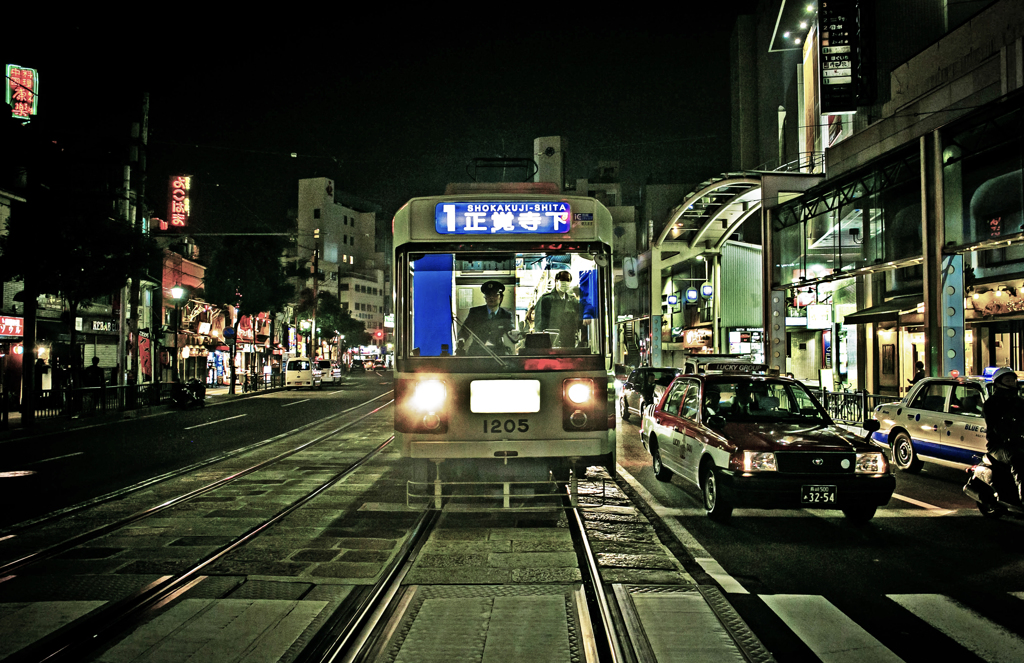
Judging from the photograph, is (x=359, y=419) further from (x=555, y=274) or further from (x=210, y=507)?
(x=555, y=274)

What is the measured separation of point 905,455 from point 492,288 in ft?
28.0

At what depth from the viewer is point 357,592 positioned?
5414 millimetres

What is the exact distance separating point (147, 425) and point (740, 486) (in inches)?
753

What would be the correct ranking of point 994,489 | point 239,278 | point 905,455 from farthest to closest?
point 239,278, point 905,455, point 994,489

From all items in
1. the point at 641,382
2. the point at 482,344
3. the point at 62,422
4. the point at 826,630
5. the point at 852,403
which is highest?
the point at 482,344

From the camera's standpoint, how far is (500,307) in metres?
7.33

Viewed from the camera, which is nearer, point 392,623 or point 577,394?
point 392,623

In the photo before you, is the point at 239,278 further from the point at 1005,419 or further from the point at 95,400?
the point at 1005,419

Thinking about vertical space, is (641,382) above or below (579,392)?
below

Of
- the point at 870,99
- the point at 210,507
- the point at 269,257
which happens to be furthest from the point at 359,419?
the point at 269,257

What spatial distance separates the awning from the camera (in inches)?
882

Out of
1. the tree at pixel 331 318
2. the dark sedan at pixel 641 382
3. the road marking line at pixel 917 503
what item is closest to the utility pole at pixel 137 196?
the dark sedan at pixel 641 382

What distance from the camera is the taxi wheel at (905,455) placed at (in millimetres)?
11523

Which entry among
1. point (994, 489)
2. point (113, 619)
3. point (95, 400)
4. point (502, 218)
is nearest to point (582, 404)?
point (502, 218)
